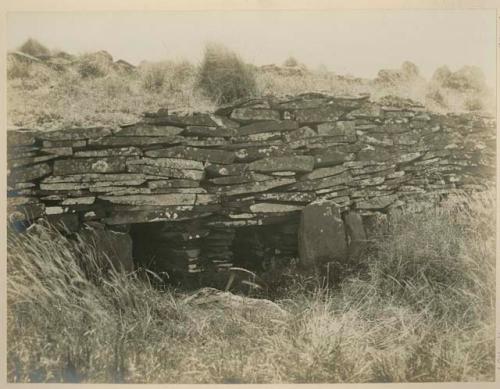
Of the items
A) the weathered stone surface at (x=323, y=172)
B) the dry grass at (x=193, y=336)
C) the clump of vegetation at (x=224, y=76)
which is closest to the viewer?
the dry grass at (x=193, y=336)

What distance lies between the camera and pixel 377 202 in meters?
4.03

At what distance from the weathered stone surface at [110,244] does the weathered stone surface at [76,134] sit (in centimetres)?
54

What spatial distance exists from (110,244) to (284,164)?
121 cm

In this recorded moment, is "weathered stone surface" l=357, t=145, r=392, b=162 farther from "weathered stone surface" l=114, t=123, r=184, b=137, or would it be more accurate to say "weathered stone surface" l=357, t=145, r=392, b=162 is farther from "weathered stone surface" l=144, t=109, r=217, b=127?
"weathered stone surface" l=114, t=123, r=184, b=137

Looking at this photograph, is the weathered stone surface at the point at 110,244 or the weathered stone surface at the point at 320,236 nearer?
the weathered stone surface at the point at 110,244

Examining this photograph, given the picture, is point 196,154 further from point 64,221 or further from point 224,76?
point 64,221

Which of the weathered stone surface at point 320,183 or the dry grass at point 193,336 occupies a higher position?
the weathered stone surface at point 320,183

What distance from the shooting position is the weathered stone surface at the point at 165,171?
147 inches

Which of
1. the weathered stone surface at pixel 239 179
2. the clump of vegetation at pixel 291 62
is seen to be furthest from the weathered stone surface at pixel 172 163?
the clump of vegetation at pixel 291 62

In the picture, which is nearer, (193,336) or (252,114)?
(193,336)

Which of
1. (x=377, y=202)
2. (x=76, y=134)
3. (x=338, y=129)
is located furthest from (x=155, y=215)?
(x=377, y=202)

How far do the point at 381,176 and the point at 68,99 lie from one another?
209cm

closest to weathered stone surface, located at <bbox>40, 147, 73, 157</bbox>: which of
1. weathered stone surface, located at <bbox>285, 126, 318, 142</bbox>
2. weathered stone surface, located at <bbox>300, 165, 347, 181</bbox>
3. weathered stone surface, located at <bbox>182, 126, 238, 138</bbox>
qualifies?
weathered stone surface, located at <bbox>182, 126, 238, 138</bbox>

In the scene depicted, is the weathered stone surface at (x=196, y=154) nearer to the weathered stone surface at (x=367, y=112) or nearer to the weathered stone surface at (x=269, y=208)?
the weathered stone surface at (x=269, y=208)
